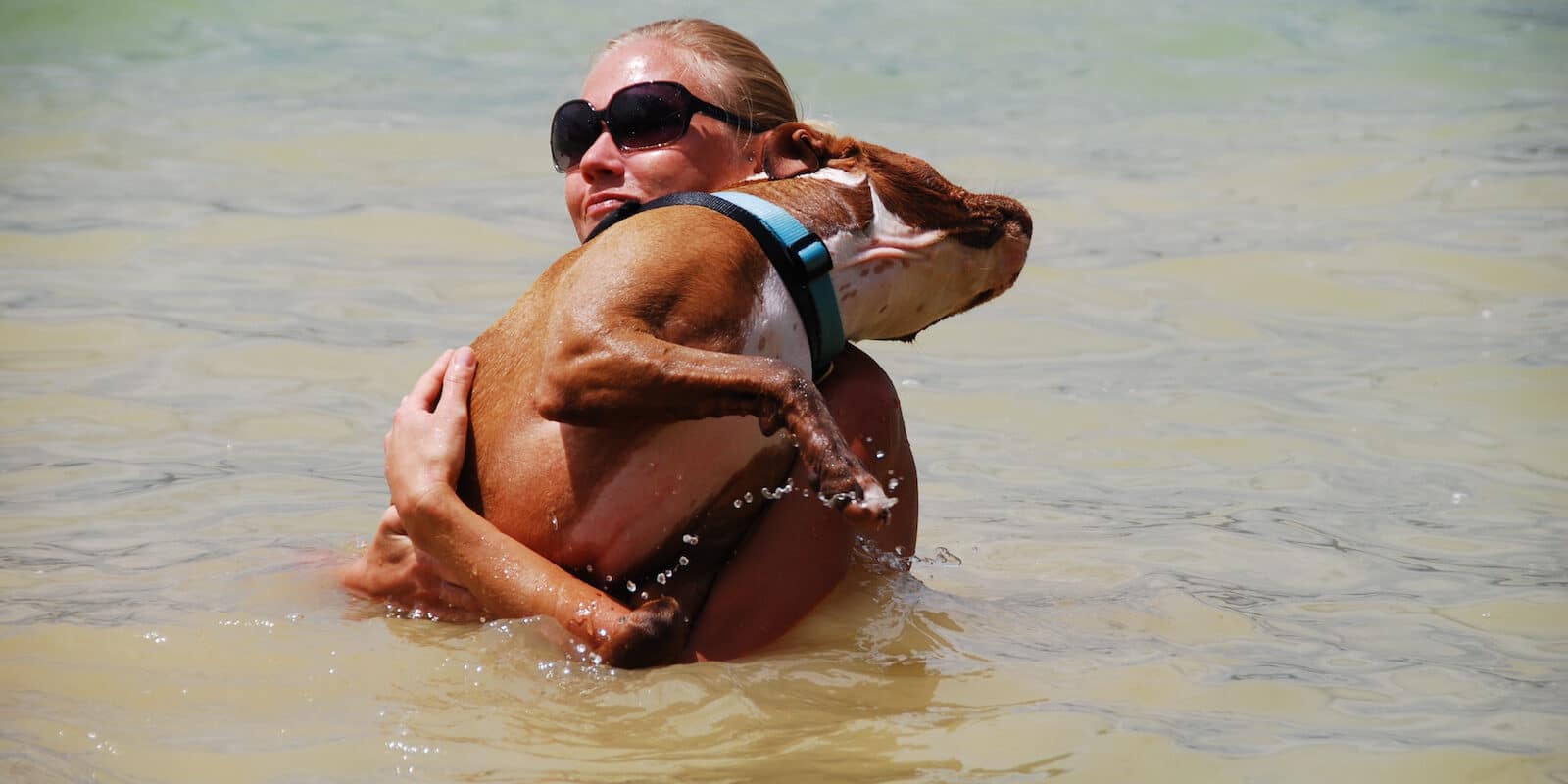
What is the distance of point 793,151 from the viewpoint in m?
3.43

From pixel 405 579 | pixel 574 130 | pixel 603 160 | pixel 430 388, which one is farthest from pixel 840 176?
pixel 405 579

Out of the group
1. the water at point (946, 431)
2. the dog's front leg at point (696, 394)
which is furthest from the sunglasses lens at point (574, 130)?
the water at point (946, 431)

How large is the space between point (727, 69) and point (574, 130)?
0.35 m

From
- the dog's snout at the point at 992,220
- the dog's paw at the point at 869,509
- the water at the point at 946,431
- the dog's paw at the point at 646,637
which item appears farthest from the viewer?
the dog's snout at the point at 992,220

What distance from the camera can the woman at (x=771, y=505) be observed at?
3172 millimetres

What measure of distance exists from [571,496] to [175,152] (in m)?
7.51

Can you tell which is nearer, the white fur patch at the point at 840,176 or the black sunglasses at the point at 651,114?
the white fur patch at the point at 840,176

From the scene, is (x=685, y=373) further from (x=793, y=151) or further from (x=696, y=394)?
(x=793, y=151)

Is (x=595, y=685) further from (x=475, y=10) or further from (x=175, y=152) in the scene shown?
(x=475, y=10)

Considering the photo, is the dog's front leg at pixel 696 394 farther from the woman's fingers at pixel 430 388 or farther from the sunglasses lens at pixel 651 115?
the sunglasses lens at pixel 651 115

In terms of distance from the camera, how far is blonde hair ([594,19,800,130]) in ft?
11.9

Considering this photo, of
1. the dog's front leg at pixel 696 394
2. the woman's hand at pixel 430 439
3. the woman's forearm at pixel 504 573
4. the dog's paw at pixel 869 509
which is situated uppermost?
the dog's front leg at pixel 696 394

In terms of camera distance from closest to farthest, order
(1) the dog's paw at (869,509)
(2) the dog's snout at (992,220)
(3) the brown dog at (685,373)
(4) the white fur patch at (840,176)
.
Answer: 1. (1) the dog's paw at (869,509)
2. (3) the brown dog at (685,373)
3. (4) the white fur patch at (840,176)
4. (2) the dog's snout at (992,220)

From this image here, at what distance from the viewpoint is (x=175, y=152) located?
31.9 ft
